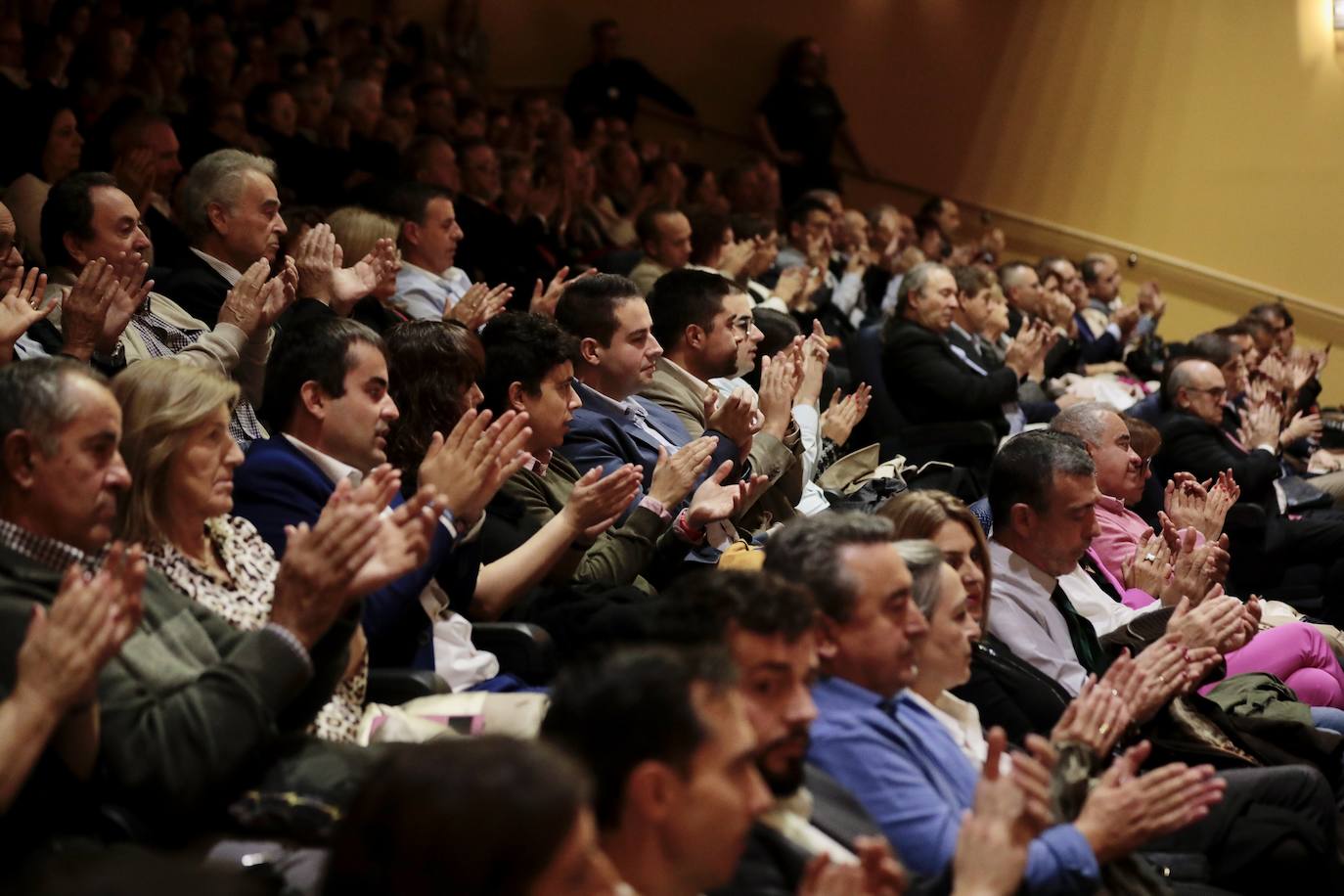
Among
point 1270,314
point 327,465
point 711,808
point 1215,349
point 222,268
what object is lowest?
point 1270,314

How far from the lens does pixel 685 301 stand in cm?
387

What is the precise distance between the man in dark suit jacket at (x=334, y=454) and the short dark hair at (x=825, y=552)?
19.8 inches

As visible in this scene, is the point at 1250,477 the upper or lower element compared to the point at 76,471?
lower

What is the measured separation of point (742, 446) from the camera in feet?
10.7

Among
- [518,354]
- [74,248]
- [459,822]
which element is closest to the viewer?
[459,822]

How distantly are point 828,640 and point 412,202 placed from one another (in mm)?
2598

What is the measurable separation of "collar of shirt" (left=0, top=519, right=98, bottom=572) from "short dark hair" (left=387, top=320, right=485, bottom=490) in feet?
3.18

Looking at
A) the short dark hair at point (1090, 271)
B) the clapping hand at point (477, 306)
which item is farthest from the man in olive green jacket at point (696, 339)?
the short dark hair at point (1090, 271)

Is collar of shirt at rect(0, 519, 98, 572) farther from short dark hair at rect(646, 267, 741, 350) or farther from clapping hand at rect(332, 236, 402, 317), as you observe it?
short dark hair at rect(646, 267, 741, 350)

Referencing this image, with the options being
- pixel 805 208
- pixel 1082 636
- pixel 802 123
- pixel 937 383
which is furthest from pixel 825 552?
pixel 802 123

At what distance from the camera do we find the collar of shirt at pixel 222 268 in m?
3.50

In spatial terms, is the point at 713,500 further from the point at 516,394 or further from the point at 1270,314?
the point at 1270,314

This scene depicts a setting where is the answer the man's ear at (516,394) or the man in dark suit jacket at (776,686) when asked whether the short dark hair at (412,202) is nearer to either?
the man's ear at (516,394)

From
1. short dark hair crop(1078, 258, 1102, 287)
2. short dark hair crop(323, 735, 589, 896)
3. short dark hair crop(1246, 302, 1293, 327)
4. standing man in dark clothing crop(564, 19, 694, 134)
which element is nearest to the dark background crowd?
short dark hair crop(323, 735, 589, 896)
